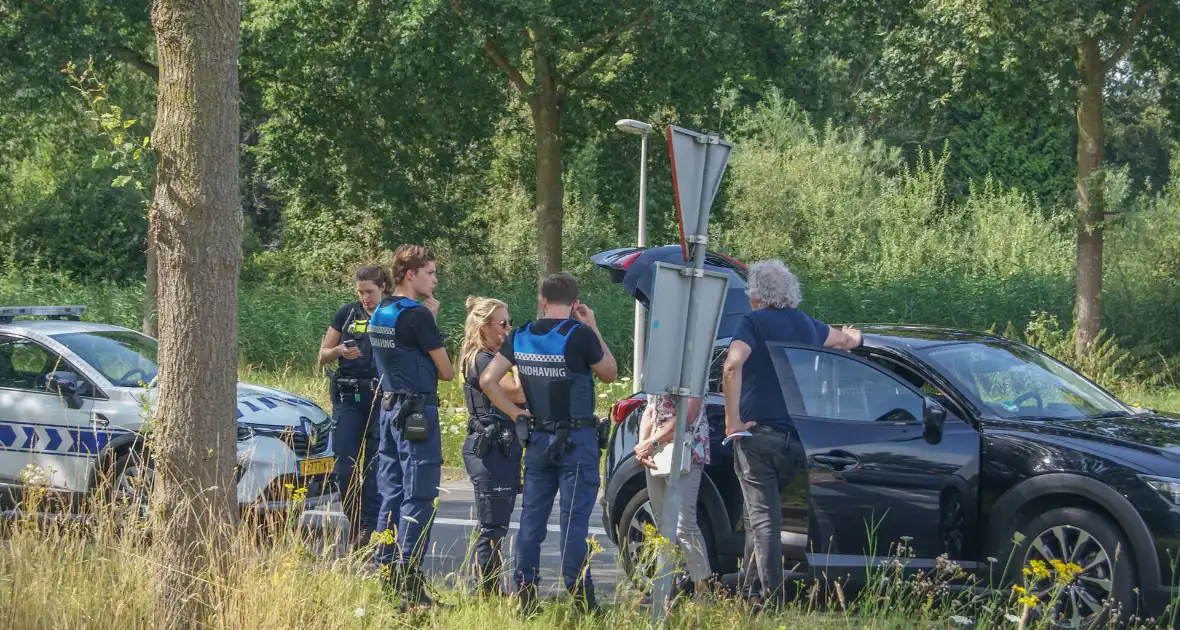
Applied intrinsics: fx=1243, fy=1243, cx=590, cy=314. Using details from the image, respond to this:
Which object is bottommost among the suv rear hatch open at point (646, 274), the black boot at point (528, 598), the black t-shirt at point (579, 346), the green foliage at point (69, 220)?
the black boot at point (528, 598)

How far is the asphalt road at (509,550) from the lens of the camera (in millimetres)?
6607

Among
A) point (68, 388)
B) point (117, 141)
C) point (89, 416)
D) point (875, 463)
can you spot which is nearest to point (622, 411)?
point (875, 463)

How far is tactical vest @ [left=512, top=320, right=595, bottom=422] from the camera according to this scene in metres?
5.96

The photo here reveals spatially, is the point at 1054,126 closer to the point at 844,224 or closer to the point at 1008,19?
the point at 1008,19

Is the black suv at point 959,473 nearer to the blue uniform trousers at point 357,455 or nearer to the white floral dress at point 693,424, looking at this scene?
the white floral dress at point 693,424

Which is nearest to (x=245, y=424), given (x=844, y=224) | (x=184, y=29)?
(x=184, y=29)

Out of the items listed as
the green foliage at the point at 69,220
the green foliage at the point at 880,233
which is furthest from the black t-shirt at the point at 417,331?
the green foliage at the point at 69,220

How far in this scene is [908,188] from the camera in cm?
3359

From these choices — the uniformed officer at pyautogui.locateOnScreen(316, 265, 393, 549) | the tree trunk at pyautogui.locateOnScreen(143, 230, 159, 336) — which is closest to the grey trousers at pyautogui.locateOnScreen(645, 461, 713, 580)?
the uniformed officer at pyautogui.locateOnScreen(316, 265, 393, 549)

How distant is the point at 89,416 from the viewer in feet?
28.3

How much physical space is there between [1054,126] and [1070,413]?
1405 cm

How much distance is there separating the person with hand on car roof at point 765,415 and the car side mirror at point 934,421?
25.4 inches

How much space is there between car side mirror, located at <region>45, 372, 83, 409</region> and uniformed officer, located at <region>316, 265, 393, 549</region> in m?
1.93

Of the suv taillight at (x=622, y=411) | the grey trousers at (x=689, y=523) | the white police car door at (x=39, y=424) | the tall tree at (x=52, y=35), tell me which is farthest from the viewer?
the tall tree at (x=52, y=35)
